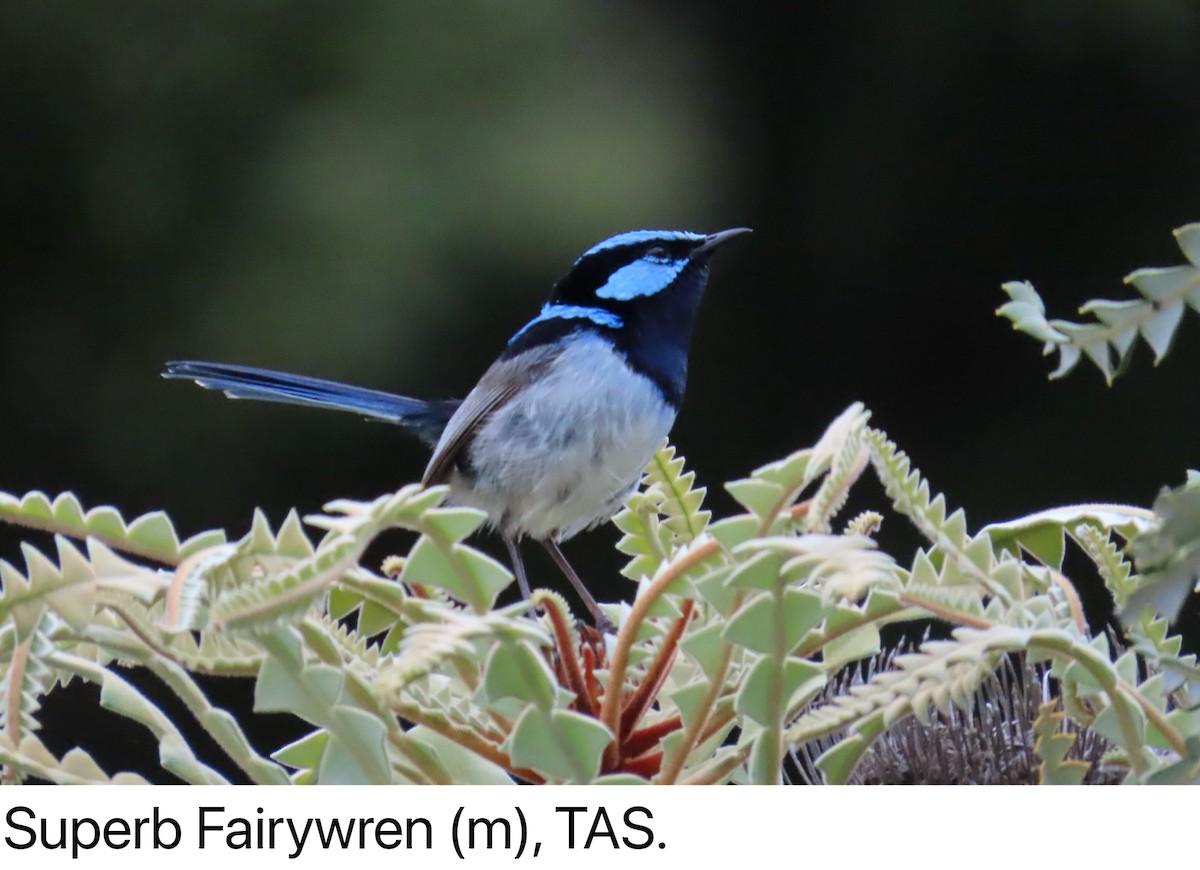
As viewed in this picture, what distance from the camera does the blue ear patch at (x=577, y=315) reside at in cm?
170

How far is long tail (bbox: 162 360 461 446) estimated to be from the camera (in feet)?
6.36

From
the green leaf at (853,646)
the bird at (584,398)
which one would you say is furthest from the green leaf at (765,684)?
the bird at (584,398)

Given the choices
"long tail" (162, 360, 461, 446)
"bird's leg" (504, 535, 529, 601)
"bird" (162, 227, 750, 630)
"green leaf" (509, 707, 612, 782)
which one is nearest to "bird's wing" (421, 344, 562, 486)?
"bird" (162, 227, 750, 630)

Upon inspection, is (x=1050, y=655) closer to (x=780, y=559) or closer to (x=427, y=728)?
(x=780, y=559)

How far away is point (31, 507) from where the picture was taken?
1.77 ft

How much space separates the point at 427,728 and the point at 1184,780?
0.30 metres

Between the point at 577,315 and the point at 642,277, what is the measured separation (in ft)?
0.36

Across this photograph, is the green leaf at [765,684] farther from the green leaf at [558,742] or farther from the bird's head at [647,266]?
the bird's head at [647,266]

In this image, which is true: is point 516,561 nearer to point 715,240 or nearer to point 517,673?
point 715,240

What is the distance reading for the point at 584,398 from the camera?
1.64 m

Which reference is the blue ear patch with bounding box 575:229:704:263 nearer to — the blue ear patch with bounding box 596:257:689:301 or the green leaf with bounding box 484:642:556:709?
the blue ear patch with bounding box 596:257:689:301

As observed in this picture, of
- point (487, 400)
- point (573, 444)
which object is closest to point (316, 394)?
point (487, 400)

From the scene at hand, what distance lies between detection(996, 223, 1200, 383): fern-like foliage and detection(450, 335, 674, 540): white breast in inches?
42.9

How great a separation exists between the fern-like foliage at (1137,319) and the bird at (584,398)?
105 centimetres
